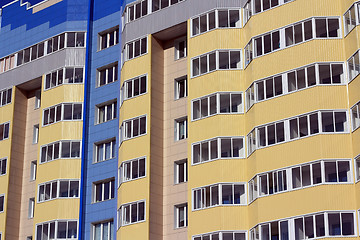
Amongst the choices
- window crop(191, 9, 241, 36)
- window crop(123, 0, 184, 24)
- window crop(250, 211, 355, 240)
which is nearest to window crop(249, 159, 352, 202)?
window crop(250, 211, 355, 240)

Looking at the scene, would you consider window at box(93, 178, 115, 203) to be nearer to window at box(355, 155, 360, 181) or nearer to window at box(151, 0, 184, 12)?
window at box(151, 0, 184, 12)

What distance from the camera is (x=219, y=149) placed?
5391 cm

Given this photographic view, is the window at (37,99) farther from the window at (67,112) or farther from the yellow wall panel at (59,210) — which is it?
the yellow wall panel at (59,210)

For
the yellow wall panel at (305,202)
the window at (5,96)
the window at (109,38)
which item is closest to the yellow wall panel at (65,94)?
the window at (109,38)

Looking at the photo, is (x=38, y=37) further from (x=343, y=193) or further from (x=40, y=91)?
(x=343, y=193)

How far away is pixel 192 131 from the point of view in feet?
184

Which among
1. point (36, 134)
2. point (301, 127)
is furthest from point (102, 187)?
point (301, 127)

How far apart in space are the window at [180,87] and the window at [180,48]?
2.00 meters

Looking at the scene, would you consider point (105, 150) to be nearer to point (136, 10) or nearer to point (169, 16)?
point (136, 10)

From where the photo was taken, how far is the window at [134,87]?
60.4 metres

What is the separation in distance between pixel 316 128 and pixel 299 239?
717cm

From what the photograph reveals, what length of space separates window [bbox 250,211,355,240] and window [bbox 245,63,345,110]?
8640 mm

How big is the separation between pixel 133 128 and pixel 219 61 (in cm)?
838

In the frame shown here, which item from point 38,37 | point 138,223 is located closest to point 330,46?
point 138,223
